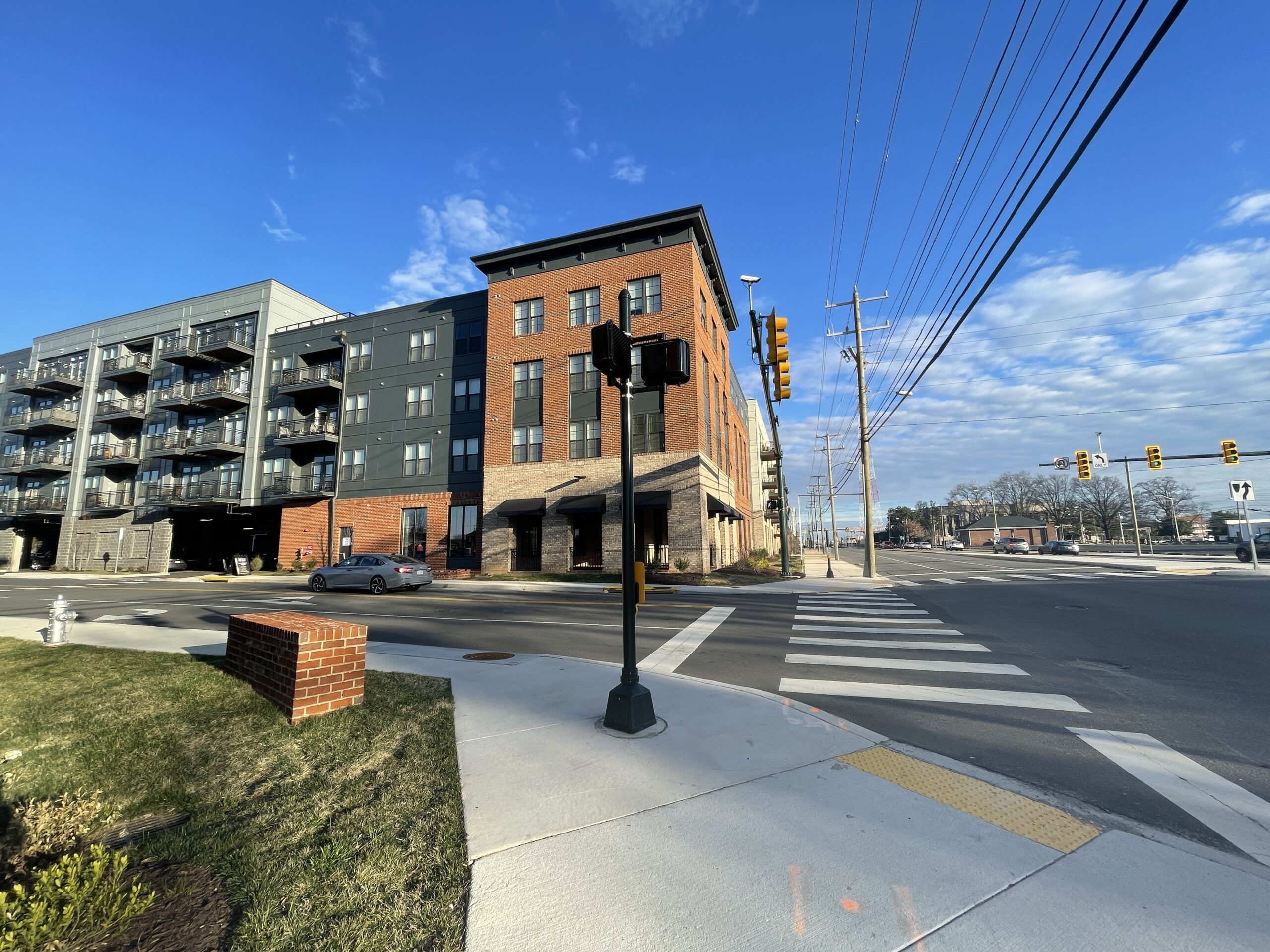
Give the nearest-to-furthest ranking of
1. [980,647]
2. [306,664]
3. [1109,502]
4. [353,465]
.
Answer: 1. [306,664]
2. [980,647]
3. [353,465]
4. [1109,502]

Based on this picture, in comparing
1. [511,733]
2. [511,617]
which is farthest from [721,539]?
[511,733]

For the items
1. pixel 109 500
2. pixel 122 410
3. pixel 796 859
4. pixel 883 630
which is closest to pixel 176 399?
pixel 122 410

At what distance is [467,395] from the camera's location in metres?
30.3

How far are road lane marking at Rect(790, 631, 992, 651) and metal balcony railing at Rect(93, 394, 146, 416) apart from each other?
48.0 metres

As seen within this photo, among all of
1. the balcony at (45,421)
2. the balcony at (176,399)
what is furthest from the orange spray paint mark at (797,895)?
the balcony at (45,421)

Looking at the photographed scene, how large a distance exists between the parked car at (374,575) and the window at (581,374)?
36.1 ft

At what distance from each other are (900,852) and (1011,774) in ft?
6.20

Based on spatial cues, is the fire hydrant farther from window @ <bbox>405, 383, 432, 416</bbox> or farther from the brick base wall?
window @ <bbox>405, 383, 432, 416</bbox>

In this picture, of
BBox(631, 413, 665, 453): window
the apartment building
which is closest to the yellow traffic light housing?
BBox(631, 413, 665, 453): window

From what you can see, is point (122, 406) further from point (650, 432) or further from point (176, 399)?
point (650, 432)

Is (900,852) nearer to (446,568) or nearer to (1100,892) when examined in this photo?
(1100,892)

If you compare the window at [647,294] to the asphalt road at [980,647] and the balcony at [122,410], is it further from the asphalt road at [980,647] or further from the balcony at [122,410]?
the balcony at [122,410]

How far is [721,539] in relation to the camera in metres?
30.1

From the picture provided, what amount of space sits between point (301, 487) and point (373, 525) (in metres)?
6.21
